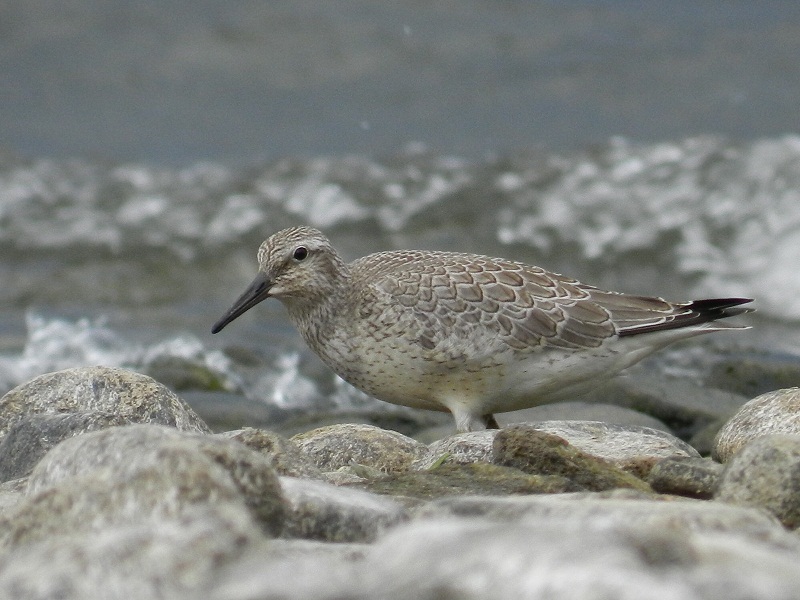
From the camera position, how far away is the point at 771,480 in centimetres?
511

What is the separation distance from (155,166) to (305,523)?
55.6ft

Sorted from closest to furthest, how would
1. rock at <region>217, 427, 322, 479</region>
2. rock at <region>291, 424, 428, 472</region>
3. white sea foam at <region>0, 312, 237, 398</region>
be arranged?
rock at <region>217, 427, 322, 479</region> → rock at <region>291, 424, 428, 472</region> → white sea foam at <region>0, 312, 237, 398</region>

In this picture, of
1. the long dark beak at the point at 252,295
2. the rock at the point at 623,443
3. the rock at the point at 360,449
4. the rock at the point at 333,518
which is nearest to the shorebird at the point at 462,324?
the long dark beak at the point at 252,295

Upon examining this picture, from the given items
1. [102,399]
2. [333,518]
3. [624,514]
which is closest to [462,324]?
[102,399]

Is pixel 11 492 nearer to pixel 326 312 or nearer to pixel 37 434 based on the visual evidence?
pixel 37 434

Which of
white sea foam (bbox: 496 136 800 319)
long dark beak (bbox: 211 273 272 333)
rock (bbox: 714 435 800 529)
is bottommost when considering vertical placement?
rock (bbox: 714 435 800 529)

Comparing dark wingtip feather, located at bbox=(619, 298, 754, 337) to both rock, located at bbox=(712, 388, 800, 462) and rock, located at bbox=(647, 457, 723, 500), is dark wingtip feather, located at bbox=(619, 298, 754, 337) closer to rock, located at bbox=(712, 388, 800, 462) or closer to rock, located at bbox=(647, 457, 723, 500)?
rock, located at bbox=(712, 388, 800, 462)

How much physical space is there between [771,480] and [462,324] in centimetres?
338

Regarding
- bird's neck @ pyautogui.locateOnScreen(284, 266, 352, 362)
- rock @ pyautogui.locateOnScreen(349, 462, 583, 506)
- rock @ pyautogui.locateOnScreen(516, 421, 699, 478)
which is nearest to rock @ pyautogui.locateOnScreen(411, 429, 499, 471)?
rock @ pyautogui.locateOnScreen(516, 421, 699, 478)

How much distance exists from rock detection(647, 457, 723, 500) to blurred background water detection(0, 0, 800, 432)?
5.78 metres

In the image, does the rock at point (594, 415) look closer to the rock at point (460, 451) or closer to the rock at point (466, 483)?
the rock at point (460, 451)

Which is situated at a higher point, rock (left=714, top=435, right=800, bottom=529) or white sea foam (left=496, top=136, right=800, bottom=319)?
white sea foam (left=496, top=136, right=800, bottom=319)

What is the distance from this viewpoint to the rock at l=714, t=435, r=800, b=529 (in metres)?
5.10

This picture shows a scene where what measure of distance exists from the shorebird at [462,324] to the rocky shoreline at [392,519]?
4.39ft
